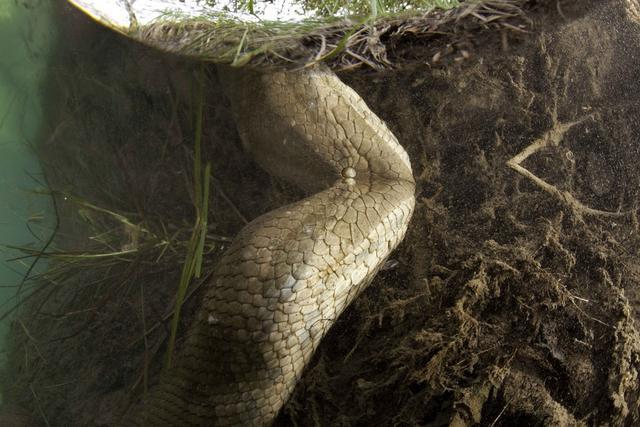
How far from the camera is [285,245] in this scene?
1070 mm

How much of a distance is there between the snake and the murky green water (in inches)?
15.7

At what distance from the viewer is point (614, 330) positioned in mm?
1146

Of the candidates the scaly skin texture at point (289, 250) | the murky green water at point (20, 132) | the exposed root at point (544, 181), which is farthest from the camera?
the murky green water at point (20, 132)

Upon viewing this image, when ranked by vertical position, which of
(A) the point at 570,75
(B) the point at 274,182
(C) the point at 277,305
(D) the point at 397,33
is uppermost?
(D) the point at 397,33

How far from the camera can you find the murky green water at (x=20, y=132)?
1498mm

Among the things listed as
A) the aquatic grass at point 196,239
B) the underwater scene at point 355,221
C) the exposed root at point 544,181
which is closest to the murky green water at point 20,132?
the underwater scene at point 355,221

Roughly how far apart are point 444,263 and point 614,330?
1.65ft

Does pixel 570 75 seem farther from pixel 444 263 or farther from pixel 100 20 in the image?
pixel 100 20

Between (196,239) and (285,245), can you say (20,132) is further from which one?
(285,245)

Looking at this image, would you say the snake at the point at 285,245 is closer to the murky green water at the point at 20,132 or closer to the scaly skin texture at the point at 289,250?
the scaly skin texture at the point at 289,250

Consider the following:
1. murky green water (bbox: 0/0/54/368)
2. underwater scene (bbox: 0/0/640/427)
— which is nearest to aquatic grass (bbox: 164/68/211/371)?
underwater scene (bbox: 0/0/640/427)

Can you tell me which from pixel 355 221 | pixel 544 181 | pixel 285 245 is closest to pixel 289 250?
pixel 285 245

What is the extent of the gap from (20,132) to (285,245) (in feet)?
4.28

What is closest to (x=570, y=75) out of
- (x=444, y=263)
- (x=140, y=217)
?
(x=444, y=263)
